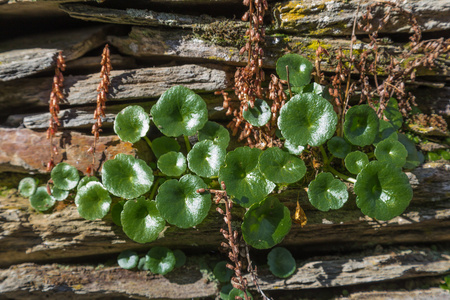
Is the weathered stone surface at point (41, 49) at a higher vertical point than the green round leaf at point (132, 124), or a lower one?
higher

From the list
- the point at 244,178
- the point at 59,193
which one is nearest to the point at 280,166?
the point at 244,178

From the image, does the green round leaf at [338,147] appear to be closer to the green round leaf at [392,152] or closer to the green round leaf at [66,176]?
the green round leaf at [392,152]

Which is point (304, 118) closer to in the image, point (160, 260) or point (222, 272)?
point (222, 272)

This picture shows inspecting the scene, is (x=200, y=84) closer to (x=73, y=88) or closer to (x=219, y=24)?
(x=219, y=24)

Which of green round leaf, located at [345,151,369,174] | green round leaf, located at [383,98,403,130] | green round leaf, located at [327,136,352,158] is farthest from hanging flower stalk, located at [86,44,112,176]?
green round leaf, located at [383,98,403,130]

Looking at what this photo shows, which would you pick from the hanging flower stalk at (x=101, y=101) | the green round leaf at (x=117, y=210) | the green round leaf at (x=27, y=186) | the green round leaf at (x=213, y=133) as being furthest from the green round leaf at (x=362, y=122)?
the green round leaf at (x=27, y=186)
